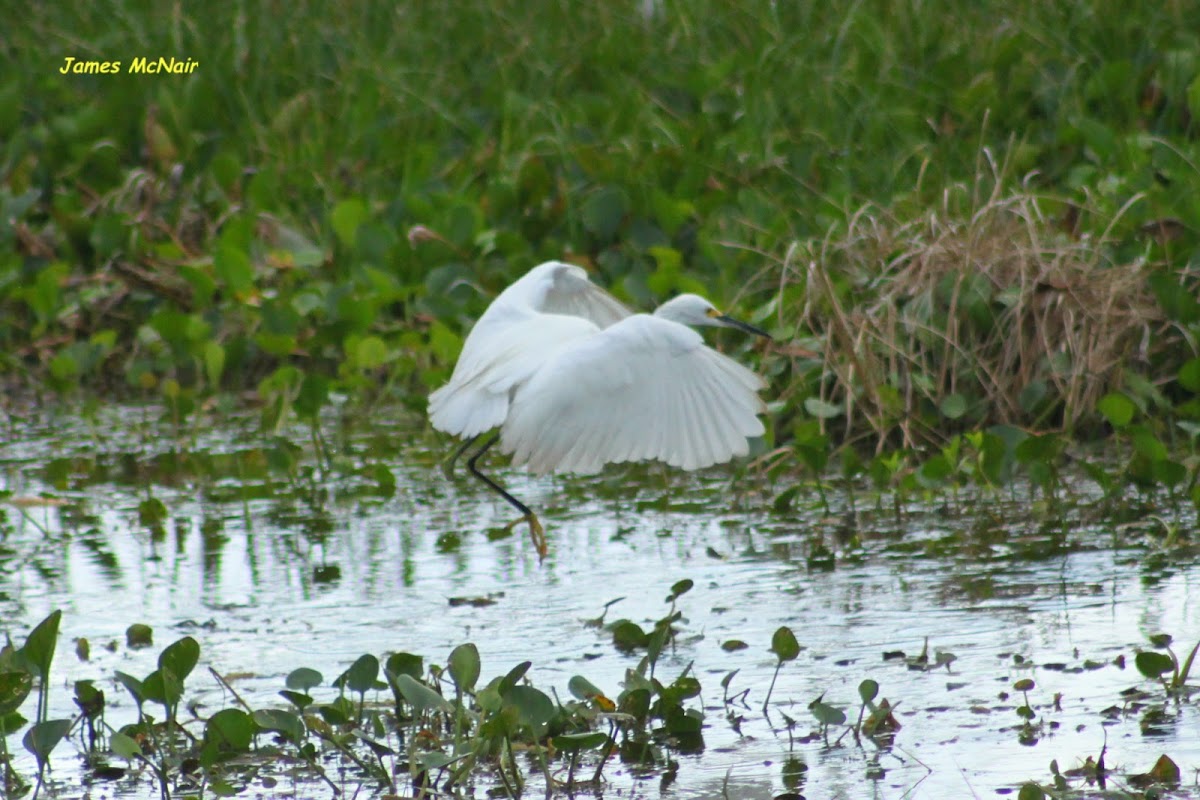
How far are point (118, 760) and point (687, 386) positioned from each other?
1480mm

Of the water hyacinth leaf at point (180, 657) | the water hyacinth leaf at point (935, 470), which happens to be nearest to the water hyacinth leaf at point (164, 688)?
the water hyacinth leaf at point (180, 657)

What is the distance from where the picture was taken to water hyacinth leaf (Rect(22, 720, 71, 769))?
3061mm

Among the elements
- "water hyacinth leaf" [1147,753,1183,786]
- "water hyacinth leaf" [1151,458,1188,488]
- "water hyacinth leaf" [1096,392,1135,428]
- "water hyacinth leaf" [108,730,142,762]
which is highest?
"water hyacinth leaf" [1096,392,1135,428]

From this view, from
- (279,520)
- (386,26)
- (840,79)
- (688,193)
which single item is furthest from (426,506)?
(386,26)

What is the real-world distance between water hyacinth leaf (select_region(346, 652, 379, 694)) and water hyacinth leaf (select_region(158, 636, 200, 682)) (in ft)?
0.93

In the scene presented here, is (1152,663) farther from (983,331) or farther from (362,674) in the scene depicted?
(983,331)

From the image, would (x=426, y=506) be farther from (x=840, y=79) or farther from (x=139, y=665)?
(x=840, y=79)

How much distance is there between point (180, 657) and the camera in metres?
3.28

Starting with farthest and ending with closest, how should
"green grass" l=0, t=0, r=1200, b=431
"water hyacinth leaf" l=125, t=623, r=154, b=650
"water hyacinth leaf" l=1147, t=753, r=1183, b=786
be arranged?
"green grass" l=0, t=0, r=1200, b=431 < "water hyacinth leaf" l=125, t=623, r=154, b=650 < "water hyacinth leaf" l=1147, t=753, r=1183, b=786

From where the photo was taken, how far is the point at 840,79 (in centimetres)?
788

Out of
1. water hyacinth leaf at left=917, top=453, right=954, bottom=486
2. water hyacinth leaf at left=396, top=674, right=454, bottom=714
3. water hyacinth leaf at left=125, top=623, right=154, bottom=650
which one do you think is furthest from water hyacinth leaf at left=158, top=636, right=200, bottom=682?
water hyacinth leaf at left=917, top=453, right=954, bottom=486

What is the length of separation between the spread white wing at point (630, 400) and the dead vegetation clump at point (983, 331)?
1188 mm

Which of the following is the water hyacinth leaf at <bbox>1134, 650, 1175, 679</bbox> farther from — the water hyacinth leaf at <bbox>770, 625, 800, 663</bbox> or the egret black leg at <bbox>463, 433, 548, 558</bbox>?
the egret black leg at <bbox>463, 433, 548, 558</bbox>

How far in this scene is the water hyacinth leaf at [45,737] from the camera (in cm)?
306
